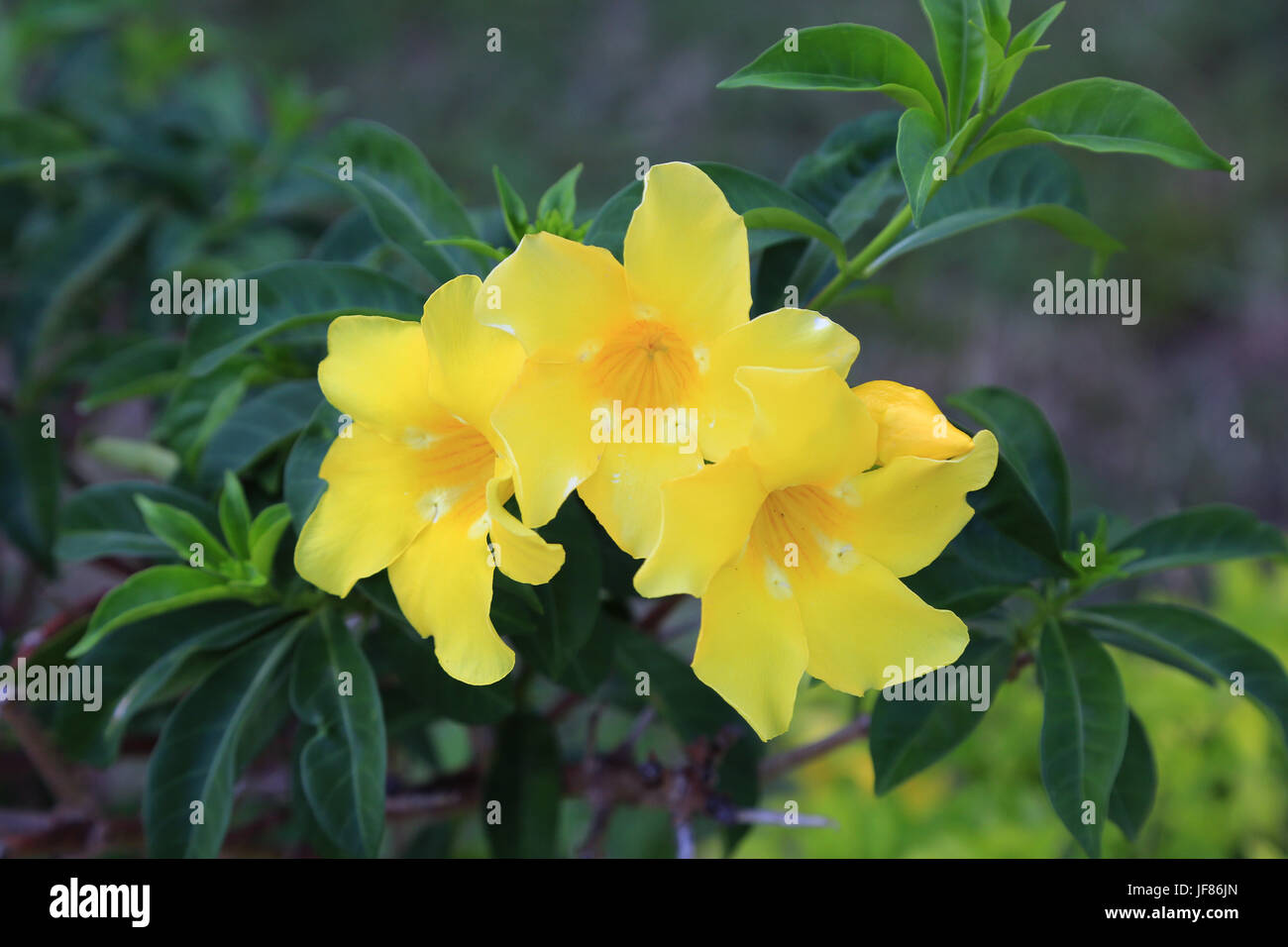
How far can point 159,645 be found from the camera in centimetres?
121

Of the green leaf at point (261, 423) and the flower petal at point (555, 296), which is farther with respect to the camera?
the green leaf at point (261, 423)

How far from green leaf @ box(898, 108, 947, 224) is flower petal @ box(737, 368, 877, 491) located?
17 cm

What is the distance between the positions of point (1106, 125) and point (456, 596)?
0.74 m

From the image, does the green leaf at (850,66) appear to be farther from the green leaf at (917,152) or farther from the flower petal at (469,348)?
the flower petal at (469,348)

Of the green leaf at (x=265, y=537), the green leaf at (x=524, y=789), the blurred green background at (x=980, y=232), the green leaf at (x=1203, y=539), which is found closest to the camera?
the green leaf at (x=265, y=537)

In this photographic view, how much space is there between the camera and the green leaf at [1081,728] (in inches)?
40.3

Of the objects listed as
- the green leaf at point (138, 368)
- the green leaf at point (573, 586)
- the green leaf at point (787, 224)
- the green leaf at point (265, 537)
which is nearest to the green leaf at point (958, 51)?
the green leaf at point (787, 224)

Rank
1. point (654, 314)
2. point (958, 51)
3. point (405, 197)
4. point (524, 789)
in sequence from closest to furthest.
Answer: point (654, 314) → point (958, 51) → point (405, 197) → point (524, 789)

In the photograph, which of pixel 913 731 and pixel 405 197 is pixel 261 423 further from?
pixel 913 731

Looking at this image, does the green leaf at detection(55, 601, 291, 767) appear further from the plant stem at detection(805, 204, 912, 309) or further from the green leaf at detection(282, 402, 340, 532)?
the plant stem at detection(805, 204, 912, 309)

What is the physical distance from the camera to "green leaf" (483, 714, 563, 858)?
1324 mm

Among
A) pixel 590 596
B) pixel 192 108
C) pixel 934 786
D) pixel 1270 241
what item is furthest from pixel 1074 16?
pixel 590 596

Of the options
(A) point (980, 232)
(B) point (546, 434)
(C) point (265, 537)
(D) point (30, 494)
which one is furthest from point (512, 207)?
(A) point (980, 232)

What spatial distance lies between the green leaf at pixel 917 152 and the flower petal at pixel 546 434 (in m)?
0.32
